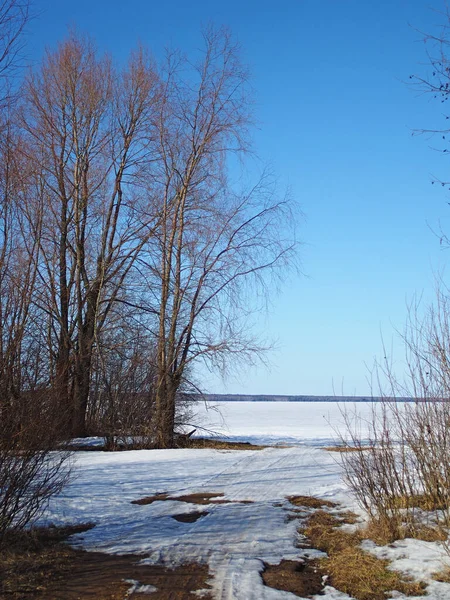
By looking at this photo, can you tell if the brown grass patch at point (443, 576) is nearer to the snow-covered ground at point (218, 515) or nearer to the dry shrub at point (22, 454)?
the snow-covered ground at point (218, 515)

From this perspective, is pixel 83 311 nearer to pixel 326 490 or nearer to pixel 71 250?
pixel 71 250

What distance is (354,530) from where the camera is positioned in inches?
274

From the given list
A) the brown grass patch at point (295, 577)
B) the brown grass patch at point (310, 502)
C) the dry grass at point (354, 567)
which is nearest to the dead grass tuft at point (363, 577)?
the dry grass at point (354, 567)

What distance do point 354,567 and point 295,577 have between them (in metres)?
0.64

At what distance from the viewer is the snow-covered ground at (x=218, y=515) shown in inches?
217

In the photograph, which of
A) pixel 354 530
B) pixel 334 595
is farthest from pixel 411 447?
pixel 334 595

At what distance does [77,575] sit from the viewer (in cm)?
530

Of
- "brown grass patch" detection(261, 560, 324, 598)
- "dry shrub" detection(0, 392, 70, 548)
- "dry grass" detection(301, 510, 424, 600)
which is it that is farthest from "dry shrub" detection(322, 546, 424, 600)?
"dry shrub" detection(0, 392, 70, 548)

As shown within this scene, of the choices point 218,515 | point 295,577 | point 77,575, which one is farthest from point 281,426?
point 77,575

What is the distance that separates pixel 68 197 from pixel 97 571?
1546 centimetres

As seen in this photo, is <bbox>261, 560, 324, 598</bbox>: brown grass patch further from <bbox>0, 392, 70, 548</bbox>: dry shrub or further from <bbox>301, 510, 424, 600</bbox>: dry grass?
<bbox>0, 392, 70, 548</bbox>: dry shrub

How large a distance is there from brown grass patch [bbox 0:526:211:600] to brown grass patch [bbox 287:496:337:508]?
10.8ft

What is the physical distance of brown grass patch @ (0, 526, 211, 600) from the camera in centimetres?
484

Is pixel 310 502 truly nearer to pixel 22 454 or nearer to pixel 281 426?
pixel 22 454
